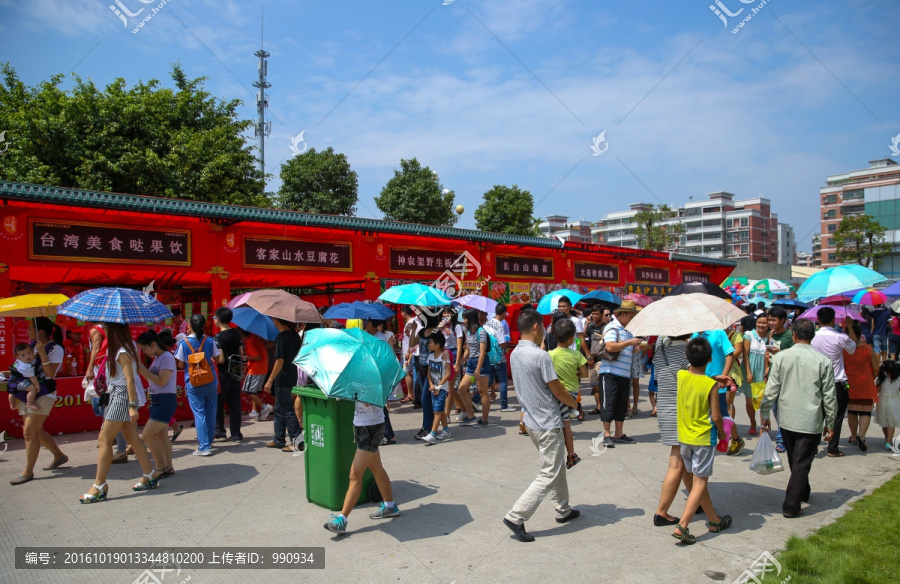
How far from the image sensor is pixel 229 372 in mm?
7957

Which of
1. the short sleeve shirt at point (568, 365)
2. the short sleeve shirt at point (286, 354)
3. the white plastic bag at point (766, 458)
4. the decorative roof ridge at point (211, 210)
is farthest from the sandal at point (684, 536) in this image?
the decorative roof ridge at point (211, 210)

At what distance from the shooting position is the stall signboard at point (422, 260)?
46.2 ft

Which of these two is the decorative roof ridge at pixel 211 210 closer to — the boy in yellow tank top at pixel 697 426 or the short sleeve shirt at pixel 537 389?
the short sleeve shirt at pixel 537 389

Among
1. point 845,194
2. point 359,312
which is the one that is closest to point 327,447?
point 359,312

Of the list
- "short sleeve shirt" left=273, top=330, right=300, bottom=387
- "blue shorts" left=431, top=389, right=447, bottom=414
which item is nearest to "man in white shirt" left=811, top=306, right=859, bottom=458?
"blue shorts" left=431, top=389, right=447, bottom=414

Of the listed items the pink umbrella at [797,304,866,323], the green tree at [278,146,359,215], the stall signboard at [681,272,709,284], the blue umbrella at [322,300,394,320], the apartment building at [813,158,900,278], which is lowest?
the pink umbrella at [797,304,866,323]

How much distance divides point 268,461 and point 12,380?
2.76 meters

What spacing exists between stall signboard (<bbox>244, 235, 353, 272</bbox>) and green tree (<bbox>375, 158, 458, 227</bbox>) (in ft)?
55.3

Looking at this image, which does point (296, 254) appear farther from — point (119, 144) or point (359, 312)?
point (119, 144)

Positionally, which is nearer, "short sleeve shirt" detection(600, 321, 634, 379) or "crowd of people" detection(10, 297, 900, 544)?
"crowd of people" detection(10, 297, 900, 544)

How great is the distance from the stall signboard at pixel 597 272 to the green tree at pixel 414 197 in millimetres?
12333

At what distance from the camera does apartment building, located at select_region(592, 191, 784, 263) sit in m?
94.9

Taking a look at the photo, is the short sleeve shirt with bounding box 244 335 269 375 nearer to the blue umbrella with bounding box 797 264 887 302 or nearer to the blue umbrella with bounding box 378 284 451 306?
the blue umbrella with bounding box 378 284 451 306

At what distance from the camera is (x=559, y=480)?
15.0 feet
